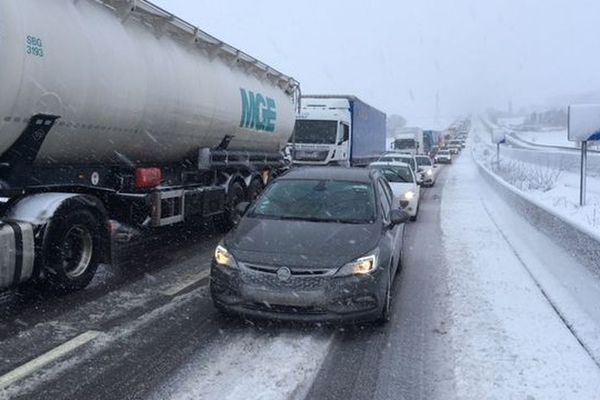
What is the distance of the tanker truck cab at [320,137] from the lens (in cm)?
2195

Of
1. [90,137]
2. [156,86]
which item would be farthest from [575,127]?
[90,137]

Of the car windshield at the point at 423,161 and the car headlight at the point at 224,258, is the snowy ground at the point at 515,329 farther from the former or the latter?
the car windshield at the point at 423,161

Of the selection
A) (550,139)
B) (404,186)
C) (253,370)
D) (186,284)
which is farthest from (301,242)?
(550,139)

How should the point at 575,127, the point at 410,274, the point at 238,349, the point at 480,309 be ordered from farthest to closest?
the point at 575,127 < the point at 410,274 < the point at 480,309 < the point at 238,349

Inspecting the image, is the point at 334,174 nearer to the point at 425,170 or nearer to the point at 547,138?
the point at 425,170

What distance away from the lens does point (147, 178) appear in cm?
945

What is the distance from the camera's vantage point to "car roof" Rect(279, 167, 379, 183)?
7719mm

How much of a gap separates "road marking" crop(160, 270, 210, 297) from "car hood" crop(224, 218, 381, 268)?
1222 millimetres

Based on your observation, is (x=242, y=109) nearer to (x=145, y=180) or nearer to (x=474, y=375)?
(x=145, y=180)

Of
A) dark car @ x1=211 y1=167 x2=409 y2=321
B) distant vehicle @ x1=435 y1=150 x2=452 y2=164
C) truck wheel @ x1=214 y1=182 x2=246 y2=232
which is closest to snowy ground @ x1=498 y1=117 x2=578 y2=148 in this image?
distant vehicle @ x1=435 y1=150 x2=452 y2=164

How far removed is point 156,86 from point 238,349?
4.82 m

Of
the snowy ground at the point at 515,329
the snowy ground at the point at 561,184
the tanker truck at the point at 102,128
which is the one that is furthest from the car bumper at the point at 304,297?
the snowy ground at the point at 561,184

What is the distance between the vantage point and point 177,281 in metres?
7.79

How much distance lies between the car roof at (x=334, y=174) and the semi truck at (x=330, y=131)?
1228 cm
